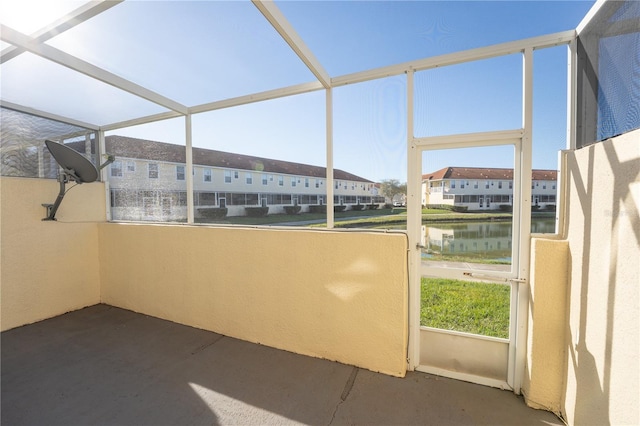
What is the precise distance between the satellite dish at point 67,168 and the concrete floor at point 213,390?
1.58 m

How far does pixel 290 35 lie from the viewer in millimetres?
1630

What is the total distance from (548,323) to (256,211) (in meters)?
2.68

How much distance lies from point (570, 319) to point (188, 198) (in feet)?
12.5

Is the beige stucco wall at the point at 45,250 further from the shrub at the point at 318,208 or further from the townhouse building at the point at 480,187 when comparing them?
the townhouse building at the point at 480,187

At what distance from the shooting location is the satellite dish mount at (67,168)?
115 inches

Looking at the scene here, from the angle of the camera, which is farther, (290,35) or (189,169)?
(189,169)

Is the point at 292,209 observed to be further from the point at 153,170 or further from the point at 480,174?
the point at 153,170

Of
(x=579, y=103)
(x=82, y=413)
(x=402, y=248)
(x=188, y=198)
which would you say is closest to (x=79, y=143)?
(x=188, y=198)

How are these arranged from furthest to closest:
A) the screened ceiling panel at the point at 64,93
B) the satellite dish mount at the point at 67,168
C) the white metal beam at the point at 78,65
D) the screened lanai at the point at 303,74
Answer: the satellite dish mount at the point at 67,168 < the screened ceiling panel at the point at 64,93 < the white metal beam at the point at 78,65 < the screened lanai at the point at 303,74

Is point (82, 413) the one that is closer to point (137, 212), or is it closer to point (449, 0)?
point (137, 212)

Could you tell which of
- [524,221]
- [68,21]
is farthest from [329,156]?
[68,21]

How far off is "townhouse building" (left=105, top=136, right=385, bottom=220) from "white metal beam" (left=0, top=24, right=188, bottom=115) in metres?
0.56

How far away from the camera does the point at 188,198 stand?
3008mm

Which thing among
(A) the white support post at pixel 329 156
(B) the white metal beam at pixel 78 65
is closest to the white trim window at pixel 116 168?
(B) the white metal beam at pixel 78 65
